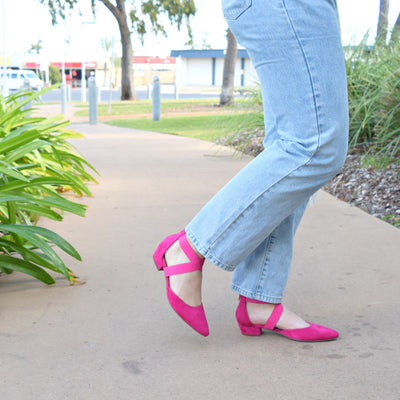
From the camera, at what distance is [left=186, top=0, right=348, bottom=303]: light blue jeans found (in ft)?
6.28

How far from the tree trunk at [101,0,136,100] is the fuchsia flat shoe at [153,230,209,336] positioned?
26.0 metres

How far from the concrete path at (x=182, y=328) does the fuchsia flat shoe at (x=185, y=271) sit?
11 cm

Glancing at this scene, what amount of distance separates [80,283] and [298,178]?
1.35 meters

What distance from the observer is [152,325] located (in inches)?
96.3

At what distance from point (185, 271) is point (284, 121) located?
1.96ft

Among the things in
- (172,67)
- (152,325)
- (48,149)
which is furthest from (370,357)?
(172,67)

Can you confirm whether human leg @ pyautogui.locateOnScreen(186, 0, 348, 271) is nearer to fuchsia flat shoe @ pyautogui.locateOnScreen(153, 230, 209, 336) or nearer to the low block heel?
fuchsia flat shoe @ pyautogui.locateOnScreen(153, 230, 209, 336)

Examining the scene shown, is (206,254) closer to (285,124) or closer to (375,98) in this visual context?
(285,124)

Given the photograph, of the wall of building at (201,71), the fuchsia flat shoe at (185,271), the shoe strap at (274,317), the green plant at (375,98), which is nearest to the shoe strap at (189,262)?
the fuchsia flat shoe at (185,271)

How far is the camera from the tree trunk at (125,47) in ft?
88.3

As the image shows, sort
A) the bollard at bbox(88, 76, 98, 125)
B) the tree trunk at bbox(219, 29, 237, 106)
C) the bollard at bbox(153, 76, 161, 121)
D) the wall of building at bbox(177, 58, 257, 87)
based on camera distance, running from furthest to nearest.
Result: the wall of building at bbox(177, 58, 257, 87) → the tree trunk at bbox(219, 29, 237, 106) → the bollard at bbox(153, 76, 161, 121) → the bollard at bbox(88, 76, 98, 125)

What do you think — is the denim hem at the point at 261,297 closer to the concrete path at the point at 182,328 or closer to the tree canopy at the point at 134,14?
the concrete path at the point at 182,328

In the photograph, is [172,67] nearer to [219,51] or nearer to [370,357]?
[219,51]

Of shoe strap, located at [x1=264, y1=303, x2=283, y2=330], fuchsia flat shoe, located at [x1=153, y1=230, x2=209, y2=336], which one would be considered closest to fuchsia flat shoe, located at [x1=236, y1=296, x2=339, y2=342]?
shoe strap, located at [x1=264, y1=303, x2=283, y2=330]
